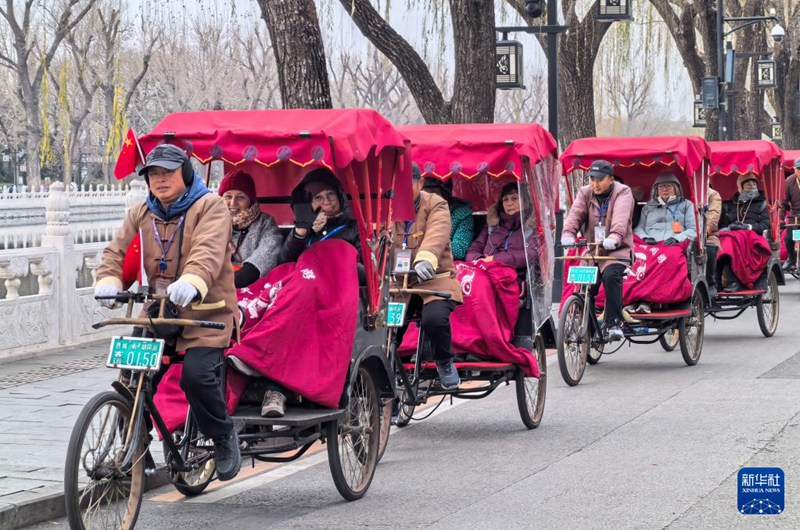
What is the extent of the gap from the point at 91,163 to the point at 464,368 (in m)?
66.1

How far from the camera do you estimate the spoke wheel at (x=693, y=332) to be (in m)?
12.3

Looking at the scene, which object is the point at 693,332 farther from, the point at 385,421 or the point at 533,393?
the point at 385,421

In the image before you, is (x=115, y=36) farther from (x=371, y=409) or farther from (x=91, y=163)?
(x=371, y=409)

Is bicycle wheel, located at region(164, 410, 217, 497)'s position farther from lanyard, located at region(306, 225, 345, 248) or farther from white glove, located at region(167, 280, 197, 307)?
lanyard, located at region(306, 225, 345, 248)

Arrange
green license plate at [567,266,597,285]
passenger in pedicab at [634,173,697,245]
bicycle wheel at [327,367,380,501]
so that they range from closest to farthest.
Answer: bicycle wheel at [327,367,380,501] → green license plate at [567,266,597,285] → passenger in pedicab at [634,173,697,245]

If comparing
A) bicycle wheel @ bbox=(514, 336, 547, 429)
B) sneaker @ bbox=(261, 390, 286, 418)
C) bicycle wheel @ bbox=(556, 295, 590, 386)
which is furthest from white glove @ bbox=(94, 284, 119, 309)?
bicycle wheel @ bbox=(556, 295, 590, 386)

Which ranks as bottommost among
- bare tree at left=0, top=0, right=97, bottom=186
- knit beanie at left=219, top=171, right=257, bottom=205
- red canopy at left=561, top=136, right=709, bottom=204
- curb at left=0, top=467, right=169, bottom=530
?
curb at left=0, top=467, right=169, bottom=530

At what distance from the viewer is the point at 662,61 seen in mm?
31750

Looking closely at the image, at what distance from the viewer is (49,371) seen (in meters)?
11.4

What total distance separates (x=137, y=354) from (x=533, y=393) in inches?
173

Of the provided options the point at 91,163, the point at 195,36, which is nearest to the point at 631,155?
the point at 195,36

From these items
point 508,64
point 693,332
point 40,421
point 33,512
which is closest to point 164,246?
point 33,512

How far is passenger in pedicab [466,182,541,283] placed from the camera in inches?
374

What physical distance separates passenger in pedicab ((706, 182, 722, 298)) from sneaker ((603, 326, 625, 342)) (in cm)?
242
